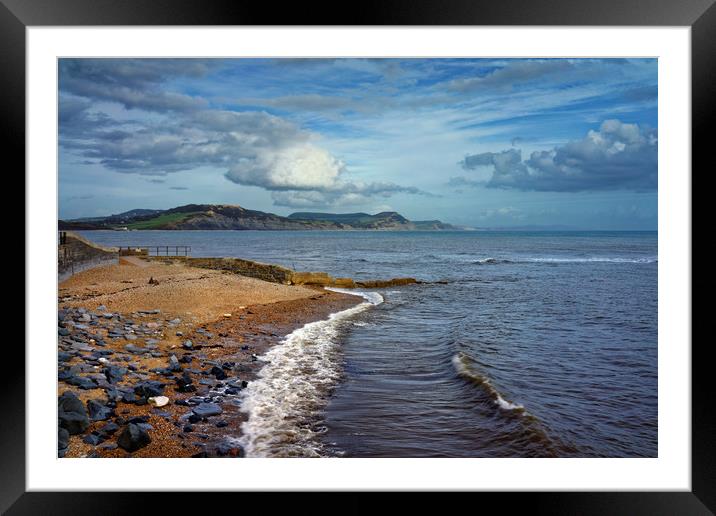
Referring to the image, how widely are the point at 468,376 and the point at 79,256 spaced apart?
6.46m

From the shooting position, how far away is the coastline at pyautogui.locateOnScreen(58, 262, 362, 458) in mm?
2695

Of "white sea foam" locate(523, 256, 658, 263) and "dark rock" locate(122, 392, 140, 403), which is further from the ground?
"white sea foam" locate(523, 256, 658, 263)

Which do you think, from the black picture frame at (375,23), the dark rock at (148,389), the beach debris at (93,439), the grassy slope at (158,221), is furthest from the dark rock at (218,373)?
the grassy slope at (158,221)

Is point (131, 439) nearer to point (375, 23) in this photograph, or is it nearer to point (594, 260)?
point (375, 23)

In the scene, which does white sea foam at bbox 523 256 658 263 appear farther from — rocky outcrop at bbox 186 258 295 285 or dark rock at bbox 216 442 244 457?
dark rock at bbox 216 442 244 457

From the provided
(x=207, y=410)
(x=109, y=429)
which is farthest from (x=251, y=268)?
(x=109, y=429)

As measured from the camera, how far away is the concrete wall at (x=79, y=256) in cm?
704

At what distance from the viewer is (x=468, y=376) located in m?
3.96

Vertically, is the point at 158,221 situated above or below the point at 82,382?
above

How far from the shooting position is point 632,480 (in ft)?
7.47

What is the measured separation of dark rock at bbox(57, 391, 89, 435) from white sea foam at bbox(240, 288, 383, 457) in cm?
84

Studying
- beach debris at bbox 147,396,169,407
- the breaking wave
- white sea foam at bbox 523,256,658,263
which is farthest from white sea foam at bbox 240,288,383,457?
white sea foam at bbox 523,256,658,263

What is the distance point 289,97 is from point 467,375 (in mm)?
10824

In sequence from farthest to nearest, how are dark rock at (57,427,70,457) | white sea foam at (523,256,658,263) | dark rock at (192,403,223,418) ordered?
white sea foam at (523,256,658,263) < dark rock at (192,403,223,418) < dark rock at (57,427,70,457)
